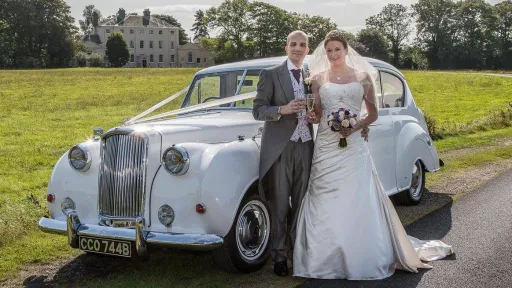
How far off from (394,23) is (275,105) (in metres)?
110

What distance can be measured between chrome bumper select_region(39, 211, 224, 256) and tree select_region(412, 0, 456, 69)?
9392 centimetres

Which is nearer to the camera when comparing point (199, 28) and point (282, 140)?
point (282, 140)

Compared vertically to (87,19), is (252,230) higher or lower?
lower

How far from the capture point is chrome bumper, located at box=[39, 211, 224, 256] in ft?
16.4

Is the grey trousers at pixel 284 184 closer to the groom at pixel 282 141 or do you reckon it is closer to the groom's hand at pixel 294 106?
the groom at pixel 282 141

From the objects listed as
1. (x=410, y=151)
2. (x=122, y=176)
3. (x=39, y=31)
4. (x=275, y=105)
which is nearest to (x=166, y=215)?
(x=122, y=176)

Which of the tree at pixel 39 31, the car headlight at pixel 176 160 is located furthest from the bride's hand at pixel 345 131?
the tree at pixel 39 31

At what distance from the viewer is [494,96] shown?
36281 millimetres

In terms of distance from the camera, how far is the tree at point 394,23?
108625 mm

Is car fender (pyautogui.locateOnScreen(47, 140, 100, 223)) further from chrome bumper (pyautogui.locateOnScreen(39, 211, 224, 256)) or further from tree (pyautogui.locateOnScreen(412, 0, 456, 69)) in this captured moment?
tree (pyautogui.locateOnScreen(412, 0, 456, 69))

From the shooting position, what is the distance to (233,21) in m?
101

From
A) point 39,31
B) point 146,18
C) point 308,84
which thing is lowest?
point 308,84

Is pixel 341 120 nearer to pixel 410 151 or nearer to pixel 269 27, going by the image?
pixel 410 151

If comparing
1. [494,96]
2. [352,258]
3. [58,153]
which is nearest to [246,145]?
[352,258]
